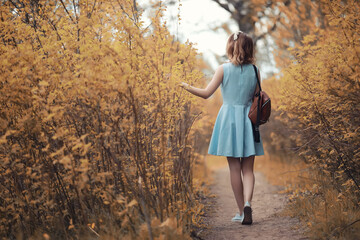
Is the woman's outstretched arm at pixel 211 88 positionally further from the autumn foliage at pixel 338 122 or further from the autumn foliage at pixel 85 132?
the autumn foliage at pixel 338 122

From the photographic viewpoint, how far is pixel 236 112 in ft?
11.2

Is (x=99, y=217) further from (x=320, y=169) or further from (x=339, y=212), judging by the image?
(x=320, y=169)

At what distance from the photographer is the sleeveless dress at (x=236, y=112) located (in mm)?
3365

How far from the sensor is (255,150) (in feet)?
11.3

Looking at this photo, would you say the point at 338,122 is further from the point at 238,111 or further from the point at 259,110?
the point at 238,111

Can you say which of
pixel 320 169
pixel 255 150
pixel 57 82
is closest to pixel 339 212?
pixel 255 150

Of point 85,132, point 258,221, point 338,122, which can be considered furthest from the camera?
point 258,221

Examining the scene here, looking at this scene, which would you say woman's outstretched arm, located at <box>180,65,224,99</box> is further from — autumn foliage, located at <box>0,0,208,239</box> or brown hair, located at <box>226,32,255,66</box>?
autumn foliage, located at <box>0,0,208,239</box>

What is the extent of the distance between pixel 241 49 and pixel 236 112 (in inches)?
24.8

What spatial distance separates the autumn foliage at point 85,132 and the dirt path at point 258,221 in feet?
1.14

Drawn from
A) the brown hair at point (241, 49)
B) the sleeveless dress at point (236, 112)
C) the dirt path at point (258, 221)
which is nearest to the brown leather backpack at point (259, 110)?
the sleeveless dress at point (236, 112)

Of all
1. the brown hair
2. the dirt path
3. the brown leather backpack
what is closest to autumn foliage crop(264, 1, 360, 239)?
the dirt path

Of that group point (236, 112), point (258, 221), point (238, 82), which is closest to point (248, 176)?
point (258, 221)

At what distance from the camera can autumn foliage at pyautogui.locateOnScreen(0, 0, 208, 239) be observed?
2.51 metres
